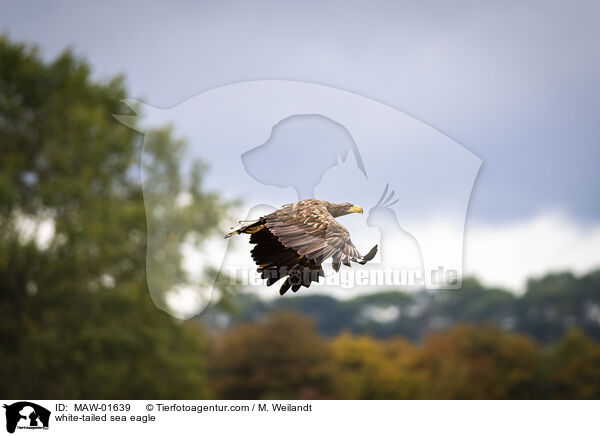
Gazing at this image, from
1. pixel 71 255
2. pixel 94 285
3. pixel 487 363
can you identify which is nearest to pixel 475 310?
pixel 487 363

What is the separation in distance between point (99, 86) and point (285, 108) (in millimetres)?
13275

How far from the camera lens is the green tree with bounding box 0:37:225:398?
36.0ft

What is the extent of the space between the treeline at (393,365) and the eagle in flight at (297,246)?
15.2 metres

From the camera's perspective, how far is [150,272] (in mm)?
2387

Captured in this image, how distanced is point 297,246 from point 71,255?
11.0 m

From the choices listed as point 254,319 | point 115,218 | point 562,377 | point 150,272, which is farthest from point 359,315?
point 150,272

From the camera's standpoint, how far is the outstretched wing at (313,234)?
115 cm

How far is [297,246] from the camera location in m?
1.14
